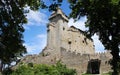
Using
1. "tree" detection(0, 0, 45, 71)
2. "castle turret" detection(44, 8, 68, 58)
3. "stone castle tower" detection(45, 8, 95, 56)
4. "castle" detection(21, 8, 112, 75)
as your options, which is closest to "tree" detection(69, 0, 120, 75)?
"tree" detection(0, 0, 45, 71)

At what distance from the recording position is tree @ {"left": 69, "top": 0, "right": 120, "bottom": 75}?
81.5 feet

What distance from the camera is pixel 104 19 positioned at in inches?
1023

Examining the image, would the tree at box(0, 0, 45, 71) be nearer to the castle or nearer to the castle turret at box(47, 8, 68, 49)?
the castle

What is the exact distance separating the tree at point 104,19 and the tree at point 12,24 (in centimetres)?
535

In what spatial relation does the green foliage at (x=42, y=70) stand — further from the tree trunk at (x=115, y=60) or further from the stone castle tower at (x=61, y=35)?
the tree trunk at (x=115, y=60)

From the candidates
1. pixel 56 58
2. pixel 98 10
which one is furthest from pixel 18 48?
pixel 56 58

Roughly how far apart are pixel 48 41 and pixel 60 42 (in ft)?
9.53

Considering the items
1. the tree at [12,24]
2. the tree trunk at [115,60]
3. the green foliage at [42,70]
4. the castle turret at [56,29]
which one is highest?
the castle turret at [56,29]

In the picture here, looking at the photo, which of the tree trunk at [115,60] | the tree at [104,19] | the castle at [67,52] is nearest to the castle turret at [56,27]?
the castle at [67,52]

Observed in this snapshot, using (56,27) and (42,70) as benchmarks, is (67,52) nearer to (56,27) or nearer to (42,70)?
(42,70)

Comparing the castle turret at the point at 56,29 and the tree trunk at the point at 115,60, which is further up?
the castle turret at the point at 56,29

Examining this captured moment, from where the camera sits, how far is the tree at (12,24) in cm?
2200

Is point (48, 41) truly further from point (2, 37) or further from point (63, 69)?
point (2, 37)

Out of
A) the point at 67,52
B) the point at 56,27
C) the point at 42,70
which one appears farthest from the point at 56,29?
the point at 42,70
